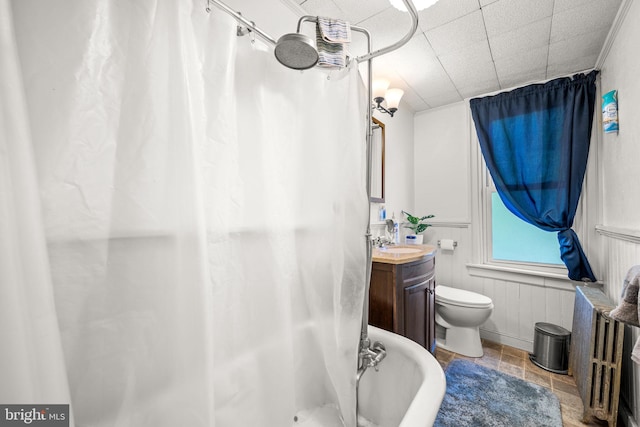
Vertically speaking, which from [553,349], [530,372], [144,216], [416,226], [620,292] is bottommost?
[530,372]

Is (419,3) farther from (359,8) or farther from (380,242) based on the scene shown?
(380,242)

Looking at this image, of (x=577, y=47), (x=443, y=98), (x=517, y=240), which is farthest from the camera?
(x=443, y=98)

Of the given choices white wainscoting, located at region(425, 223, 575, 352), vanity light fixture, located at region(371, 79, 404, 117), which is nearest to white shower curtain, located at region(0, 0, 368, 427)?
vanity light fixture, located at region(371, 79, 404, 117)

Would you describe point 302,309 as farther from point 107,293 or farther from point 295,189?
point 107,293

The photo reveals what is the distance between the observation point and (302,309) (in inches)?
41.4

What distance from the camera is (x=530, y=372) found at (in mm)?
1818

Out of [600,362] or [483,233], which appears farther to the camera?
[483,233]

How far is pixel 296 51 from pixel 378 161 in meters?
1.45

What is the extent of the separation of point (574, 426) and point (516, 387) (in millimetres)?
303

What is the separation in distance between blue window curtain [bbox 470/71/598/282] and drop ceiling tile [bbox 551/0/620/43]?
0.52m

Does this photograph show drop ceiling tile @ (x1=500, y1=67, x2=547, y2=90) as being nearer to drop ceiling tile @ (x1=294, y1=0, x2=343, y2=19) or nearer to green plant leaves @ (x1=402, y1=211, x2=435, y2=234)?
green plant leaves @ (x1=402, y1=211, x2=435, y2=234)

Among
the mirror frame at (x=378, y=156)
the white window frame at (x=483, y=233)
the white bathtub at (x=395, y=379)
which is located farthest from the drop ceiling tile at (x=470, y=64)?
the white bathtub at (x=395, y=379)

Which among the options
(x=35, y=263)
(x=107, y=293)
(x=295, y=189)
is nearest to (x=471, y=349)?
(x=295, y=189)

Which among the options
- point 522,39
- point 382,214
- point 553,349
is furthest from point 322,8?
point 553,349
